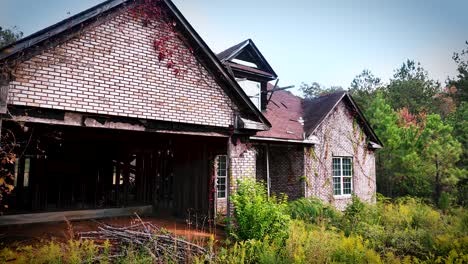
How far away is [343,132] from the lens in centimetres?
1608

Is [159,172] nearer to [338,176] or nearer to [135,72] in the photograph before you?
[135,72]

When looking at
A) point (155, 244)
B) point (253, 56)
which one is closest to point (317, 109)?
point (253, 56)

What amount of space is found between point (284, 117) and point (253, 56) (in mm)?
3440

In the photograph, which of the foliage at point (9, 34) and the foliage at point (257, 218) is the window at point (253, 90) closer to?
the foliage at point (257, 218)

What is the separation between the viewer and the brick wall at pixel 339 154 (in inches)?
564

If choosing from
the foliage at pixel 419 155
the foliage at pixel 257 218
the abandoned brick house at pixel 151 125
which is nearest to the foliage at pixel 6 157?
the abandoned brick house at pixel 151 125

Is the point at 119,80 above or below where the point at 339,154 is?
above

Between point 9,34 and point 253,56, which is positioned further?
point 9,34

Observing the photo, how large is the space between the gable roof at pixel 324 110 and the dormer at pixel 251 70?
2521 mm

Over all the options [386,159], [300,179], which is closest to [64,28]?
[300,179]

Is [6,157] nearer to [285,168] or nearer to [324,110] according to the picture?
[285,168]

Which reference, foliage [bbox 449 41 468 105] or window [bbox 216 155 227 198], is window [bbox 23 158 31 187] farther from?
foliage [bbox 449 41 468 105]

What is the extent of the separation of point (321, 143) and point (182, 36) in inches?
371

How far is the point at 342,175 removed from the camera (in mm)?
15789
